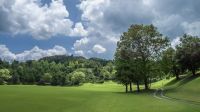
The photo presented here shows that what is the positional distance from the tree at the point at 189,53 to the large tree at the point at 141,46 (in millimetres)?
20024

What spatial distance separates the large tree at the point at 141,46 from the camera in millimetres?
108156

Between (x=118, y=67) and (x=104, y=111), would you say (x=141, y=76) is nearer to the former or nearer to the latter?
(x=118, y=67)

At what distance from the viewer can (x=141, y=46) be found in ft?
358

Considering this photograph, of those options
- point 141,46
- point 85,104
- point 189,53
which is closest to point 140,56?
point 141,46

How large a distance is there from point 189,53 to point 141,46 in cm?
2492

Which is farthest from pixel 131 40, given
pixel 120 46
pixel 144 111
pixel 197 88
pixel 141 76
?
pixel 144 111

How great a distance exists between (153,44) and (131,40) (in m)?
6.87

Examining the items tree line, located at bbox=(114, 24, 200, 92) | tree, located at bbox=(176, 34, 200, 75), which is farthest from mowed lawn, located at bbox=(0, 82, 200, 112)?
tree, located at bbox=(176, 34, 200, 75)

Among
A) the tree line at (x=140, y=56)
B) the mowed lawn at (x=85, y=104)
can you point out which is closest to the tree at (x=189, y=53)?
the tree line at (x=140, y=56)

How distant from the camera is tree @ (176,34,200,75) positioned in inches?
4887

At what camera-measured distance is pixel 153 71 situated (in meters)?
109

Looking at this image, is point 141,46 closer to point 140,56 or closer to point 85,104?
point 140,56

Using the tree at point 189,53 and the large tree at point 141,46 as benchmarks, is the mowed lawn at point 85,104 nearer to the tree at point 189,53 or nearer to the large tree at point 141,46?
the large tree at point 141,46

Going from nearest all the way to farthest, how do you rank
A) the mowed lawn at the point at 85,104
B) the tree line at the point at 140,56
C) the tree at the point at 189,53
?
the mowed lawn at the point at 85,104
the tree line at the point at 140,56
the tree at the point at 189,53
